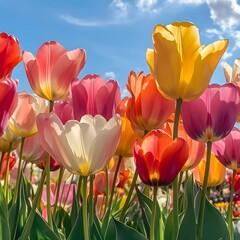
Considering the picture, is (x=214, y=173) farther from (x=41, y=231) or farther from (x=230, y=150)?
(x=41, y=231)

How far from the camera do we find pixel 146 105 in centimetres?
130

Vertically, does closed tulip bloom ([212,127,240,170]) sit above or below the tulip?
below

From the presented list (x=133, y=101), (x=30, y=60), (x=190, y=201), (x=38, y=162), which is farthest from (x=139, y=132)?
(x=38, y=162)

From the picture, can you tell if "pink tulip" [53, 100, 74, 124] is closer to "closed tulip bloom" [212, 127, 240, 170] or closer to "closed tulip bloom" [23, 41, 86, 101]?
"closed tulip bloom" [23, 41, 86, 101]

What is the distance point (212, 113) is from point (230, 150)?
0.80 ft

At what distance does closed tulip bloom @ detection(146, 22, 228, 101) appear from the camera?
1105mm

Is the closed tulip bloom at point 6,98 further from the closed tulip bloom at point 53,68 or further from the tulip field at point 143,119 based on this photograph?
the closed tulip bloom at point 53,68

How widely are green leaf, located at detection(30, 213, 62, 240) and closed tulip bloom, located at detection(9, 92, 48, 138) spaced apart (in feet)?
1.01

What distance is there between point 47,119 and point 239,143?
1.84 ft

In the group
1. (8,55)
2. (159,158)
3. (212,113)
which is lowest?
(159,158)

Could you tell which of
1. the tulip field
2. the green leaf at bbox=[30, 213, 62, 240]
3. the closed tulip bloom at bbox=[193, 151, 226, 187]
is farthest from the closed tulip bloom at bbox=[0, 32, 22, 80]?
the closed tulip bloom at bbox=[193, 151, 226, 187]

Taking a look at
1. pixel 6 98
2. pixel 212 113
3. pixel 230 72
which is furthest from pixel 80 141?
pixel 230 72

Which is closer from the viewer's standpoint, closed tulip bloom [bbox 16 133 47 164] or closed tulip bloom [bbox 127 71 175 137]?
closed tulip bloom [bbox 127 71 175 137]

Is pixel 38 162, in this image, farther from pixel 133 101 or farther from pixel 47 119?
pixel 47 119
